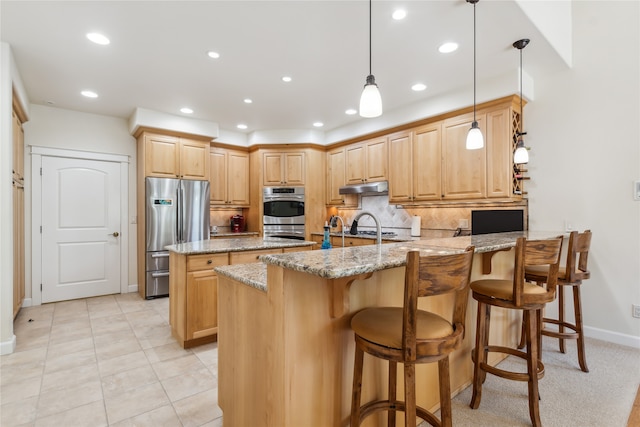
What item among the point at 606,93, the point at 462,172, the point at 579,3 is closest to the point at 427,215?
the point at 462,172

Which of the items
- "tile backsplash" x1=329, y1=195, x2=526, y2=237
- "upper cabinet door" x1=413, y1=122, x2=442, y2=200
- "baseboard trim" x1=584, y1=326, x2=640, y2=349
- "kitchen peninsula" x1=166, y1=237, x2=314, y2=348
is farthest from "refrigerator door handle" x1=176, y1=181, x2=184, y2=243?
"baseboard trim" x1=584, y1=326, x2=640, y2=349

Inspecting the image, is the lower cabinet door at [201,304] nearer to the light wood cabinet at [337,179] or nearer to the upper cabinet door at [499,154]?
the light wood cabinet at [337,179]

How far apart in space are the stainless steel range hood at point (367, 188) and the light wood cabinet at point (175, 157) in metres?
2.32

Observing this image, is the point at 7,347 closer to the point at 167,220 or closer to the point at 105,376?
the point at 105,376

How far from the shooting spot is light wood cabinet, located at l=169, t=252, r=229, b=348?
2814 mm

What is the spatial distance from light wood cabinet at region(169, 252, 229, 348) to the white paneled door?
2534mm

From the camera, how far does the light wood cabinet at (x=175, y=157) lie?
4.61 meters

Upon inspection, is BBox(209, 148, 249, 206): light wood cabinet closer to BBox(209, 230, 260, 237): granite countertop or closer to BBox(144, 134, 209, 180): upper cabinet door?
BBox(144, 134, 209, 180): upper cabinet door

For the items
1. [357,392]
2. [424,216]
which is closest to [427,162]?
[424,216]

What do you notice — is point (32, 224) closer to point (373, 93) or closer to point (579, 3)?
point (373, 93)

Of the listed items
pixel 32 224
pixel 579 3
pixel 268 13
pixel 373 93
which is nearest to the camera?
pixel 373 93

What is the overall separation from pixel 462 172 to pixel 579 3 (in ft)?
6.51

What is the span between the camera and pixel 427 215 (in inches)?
181

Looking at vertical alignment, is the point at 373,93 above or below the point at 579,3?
below
